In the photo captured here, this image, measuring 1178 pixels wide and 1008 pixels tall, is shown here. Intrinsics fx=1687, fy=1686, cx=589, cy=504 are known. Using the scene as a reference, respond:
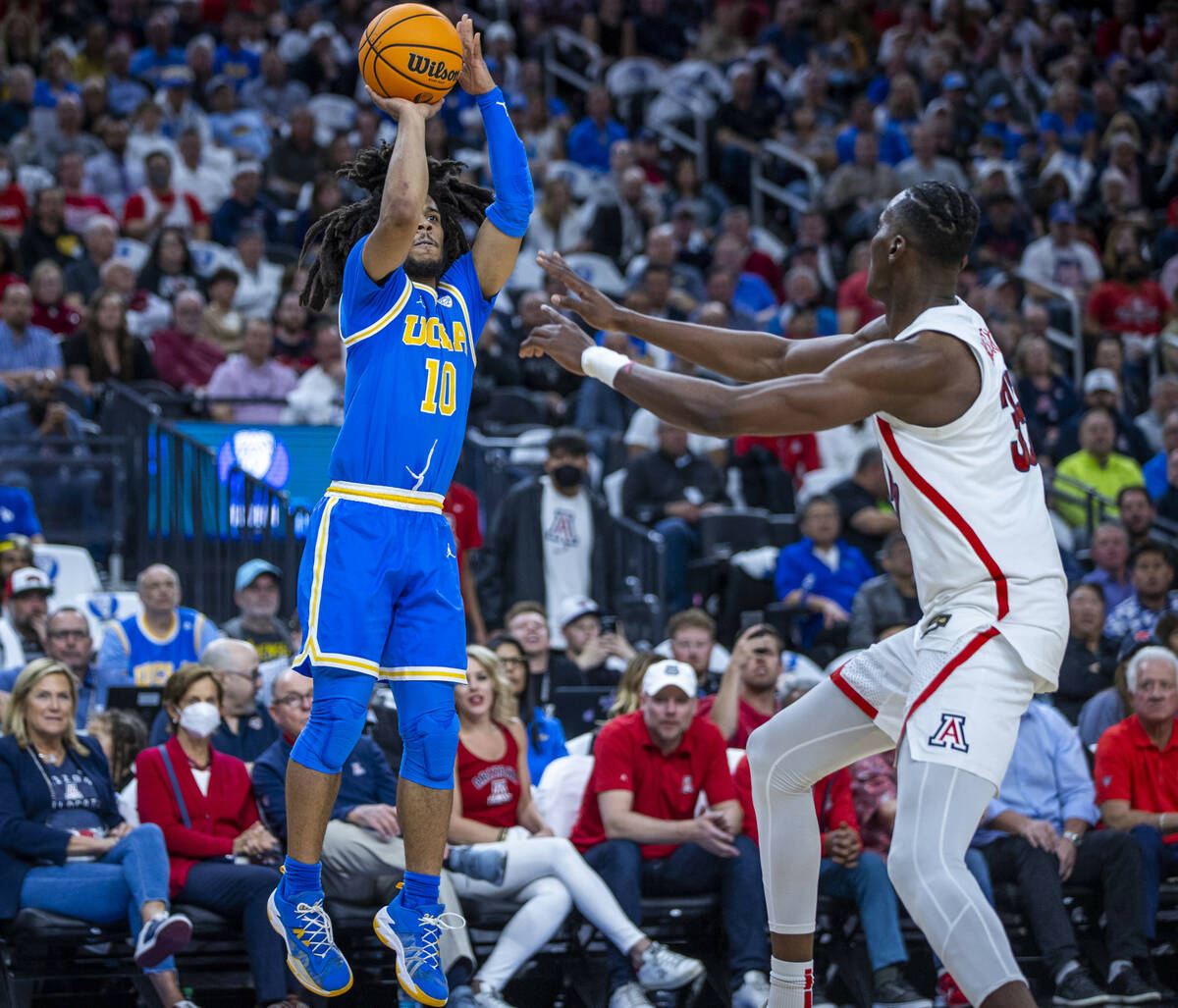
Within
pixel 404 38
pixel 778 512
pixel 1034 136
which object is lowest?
pixel 778 512

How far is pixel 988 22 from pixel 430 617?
60.3 ft

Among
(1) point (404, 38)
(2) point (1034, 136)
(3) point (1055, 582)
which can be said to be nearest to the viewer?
(3) point (1055, 582)

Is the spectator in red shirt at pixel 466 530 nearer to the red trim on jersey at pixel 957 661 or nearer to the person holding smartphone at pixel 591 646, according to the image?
the person holding smartphone at pixel 591 646

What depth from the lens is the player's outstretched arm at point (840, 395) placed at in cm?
484

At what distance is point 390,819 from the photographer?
25.8 feet

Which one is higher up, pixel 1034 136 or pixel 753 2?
pixel 753 2

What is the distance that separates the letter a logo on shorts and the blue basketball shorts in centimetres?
168

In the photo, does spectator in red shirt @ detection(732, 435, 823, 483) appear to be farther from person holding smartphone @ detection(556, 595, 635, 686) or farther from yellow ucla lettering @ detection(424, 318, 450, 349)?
yellow ucla lettering @ detection(424, 318, 450, 349)

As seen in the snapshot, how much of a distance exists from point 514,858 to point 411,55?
396cm

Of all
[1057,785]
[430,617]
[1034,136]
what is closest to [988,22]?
[1034,136]

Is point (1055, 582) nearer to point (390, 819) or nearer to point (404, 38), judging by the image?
point (404, 38)

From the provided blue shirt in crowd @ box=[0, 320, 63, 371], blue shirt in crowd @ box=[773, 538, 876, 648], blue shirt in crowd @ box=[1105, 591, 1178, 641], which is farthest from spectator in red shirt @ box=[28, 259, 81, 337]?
blue shirt in crowd @ box=[1105, 591, 1178, 641]

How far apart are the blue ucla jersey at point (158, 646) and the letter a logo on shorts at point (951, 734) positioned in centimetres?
622

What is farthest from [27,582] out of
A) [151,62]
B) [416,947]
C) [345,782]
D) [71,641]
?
[151,62]
